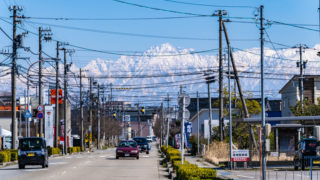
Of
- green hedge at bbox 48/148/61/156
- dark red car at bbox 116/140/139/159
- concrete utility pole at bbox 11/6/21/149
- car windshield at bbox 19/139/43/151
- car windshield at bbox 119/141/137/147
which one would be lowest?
green hedge at bbox 48/148/61/156

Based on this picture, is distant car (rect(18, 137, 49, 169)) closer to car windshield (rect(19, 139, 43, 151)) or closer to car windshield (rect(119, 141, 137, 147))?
car windshield (rect(19, 139, 43, 151))

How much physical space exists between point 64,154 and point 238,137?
20.1 metres

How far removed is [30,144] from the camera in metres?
37.5

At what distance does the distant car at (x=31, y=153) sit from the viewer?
36.7 metres

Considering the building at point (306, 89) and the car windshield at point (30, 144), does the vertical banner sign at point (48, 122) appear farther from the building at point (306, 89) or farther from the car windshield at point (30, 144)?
the building at point (306, 89)

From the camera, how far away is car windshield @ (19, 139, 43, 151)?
37.0m

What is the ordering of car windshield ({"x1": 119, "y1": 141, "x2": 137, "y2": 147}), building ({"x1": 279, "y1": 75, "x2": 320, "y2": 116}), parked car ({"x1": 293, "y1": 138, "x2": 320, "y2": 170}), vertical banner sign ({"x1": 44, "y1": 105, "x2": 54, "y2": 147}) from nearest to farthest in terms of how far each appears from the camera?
parked car ({"x1": 293, "y1": 138, "x2": 320, "y2": 170}), car windshield ({"x1": 119, "y1": 141, "x2": 137, "y2": 147}), vertical banner sign ({"x1": 44, "y1": 105, "x2": 54, "y2": 147}), building ({"x1": 279, "y1": 75, "x2": 320, "y2": 116})

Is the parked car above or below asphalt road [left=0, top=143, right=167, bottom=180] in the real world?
above

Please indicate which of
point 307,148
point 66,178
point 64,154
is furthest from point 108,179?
point 64,154

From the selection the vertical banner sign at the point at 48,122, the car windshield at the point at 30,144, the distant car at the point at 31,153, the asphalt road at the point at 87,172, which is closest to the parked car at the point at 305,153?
the asphalt road at the point at 87,172

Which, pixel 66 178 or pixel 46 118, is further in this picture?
pixel 46 118

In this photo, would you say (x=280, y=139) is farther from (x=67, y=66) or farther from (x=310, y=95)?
(x=310, y=95)

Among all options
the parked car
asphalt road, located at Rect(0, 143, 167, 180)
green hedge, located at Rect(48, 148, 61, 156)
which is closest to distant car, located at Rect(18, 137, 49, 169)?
asphalt road, located at Rect(0, 143, 167, 180)

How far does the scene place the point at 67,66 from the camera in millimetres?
71188
